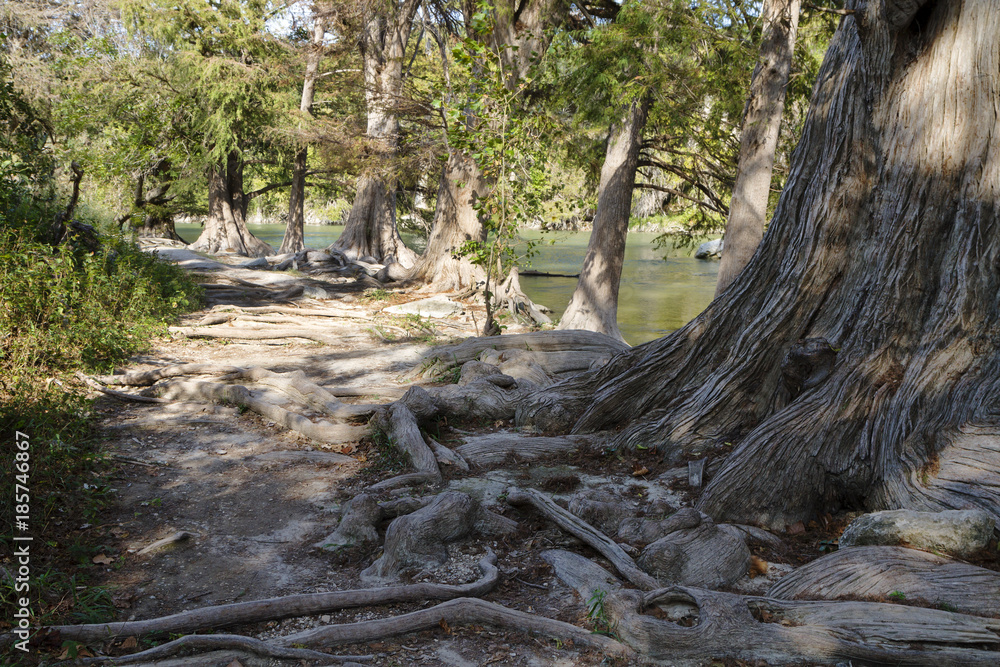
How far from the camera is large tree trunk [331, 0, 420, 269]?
16406 millimetres

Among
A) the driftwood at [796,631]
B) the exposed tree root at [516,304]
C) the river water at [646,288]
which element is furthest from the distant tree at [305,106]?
the driftwood at [796,631]

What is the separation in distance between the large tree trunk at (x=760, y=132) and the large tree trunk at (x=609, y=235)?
280 cm

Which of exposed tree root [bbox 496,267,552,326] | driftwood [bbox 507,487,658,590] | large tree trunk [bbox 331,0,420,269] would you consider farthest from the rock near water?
large tree trunk [bbox 331,0,420,269]

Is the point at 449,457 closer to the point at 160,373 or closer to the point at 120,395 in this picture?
the point at 120,395

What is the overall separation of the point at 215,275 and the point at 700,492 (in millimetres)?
13338

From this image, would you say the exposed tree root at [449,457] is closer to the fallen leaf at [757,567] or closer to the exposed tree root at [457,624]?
the exposed tree root at [457,624]

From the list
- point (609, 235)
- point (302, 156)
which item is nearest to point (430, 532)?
point (609, 235)

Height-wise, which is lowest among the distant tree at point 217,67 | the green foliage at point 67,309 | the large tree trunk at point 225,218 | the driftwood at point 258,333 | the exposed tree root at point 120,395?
the exposed tree root at point 120,395

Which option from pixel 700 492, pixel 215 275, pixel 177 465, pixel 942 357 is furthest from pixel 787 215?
pixel 215 275

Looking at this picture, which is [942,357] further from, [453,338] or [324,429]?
[453,338]

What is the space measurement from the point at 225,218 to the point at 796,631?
25.8m

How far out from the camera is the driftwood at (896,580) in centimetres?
322

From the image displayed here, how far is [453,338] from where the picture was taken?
1073 cm

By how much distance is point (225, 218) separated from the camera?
25.7 metres
